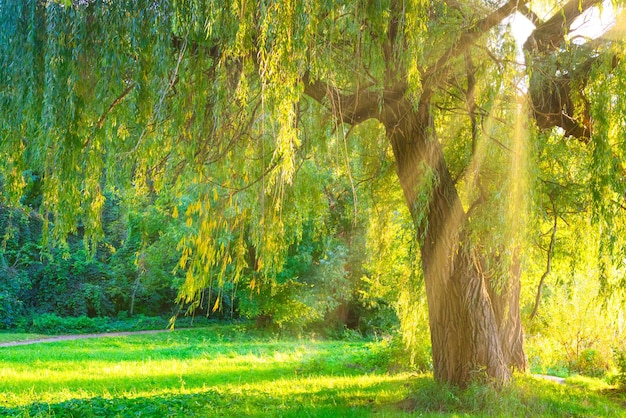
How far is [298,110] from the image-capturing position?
639cm

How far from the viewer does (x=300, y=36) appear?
4.41 m

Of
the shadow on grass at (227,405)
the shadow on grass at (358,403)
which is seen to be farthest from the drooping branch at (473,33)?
the shadow on grass at (227,405)

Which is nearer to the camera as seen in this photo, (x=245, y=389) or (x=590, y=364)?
(x=245, y=389)

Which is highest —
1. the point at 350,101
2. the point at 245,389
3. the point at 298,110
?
the point at 350,101

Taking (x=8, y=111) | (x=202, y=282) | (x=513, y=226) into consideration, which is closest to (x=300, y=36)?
(x=8, y=111)

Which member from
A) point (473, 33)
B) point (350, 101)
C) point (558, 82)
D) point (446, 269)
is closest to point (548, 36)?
point (558, 82)

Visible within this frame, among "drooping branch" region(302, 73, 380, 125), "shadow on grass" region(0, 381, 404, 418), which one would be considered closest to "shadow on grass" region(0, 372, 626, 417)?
"shadow on grass" region(0, 381, 404, 418)

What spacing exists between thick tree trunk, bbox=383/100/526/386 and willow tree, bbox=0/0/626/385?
2 cm

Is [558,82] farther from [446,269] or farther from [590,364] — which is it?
[590,364]

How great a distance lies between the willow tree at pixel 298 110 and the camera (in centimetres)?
461

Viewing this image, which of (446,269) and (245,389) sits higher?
(446,269)

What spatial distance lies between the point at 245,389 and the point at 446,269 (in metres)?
3.92

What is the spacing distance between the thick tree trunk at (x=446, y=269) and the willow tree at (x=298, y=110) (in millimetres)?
23

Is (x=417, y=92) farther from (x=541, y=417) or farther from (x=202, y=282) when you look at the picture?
(x=541, y=417)
